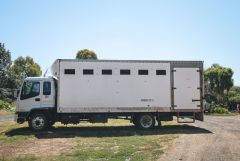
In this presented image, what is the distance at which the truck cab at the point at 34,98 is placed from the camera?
19.9m

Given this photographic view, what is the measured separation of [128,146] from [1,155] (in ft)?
17.2

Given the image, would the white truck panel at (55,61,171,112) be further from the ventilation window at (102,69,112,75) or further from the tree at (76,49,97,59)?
the tree at (76,49,97,59)

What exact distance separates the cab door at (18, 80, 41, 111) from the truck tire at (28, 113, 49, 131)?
24.0 inches

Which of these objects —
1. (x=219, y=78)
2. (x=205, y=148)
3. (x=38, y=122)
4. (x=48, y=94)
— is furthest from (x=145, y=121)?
(x=219, y=78)

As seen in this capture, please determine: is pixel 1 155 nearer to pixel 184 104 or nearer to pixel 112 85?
pixel 112 85

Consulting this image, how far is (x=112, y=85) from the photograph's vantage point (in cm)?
2036

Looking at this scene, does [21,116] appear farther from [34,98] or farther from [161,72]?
[161,72]

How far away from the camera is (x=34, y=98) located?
19922mm

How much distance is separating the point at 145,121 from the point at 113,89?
2955 mm

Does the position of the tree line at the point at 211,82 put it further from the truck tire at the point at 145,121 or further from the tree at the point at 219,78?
the truck tire at the point at 145,121

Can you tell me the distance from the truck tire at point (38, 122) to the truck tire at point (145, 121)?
5.78 meters

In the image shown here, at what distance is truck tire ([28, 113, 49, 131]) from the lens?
65.5ft

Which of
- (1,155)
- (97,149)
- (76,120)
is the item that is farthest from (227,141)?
(1,155)

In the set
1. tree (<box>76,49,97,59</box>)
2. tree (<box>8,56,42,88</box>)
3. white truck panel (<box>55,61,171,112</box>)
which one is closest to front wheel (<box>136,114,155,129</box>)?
white truck panel (<box>55,61,171,112</box>)
